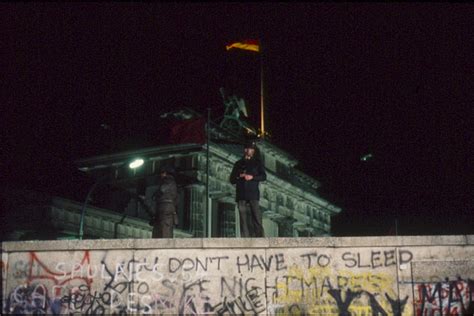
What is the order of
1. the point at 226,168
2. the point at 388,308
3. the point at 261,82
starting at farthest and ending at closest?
1. the point at 261,82
2. the point at 226,168
3. the point at 388,308

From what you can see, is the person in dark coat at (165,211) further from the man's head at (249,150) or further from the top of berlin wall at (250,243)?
the top of berlin wall at (250,243)

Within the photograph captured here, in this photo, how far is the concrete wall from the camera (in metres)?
9.84

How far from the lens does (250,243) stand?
33.2 feet

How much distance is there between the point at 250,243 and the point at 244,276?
0.56m

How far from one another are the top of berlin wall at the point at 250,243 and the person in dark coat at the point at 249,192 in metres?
1.35

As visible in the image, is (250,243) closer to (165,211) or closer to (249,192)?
(249,192)

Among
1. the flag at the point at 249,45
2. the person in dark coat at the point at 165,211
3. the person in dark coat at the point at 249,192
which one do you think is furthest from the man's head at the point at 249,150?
the flag at the point at 249,45

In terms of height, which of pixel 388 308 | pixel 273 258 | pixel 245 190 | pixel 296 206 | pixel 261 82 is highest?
pixel 261 82

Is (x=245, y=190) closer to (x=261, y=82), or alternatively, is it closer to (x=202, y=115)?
(x=202, y=115)

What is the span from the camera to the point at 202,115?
4275 cm

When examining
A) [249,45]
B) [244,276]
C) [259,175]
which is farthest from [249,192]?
[249,45]

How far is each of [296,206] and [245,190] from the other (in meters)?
43.2

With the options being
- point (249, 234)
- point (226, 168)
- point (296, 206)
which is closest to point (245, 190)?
point (249, 234)

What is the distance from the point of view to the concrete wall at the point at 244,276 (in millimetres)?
9836
